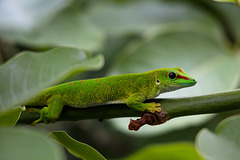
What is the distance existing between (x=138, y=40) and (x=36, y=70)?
5.11 ft

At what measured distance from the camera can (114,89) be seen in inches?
56.6

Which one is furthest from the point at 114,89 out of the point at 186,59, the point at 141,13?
the point at 141,13

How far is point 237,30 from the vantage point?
96.3 inches

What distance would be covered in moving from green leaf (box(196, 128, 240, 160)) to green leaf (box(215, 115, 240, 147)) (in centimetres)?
1

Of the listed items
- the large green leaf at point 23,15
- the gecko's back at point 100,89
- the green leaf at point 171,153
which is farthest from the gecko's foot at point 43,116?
the large green leaf at point 23,15

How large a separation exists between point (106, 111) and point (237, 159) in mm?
444

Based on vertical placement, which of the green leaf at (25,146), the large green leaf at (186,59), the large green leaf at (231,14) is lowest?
the green leaf at (25,146)

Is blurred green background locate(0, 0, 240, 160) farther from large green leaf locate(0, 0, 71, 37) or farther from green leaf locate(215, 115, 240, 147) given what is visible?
green leaf locate(215, 115, 240, 147)

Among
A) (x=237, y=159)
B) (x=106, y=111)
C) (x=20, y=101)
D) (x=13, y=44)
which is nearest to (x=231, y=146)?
(x=237, y=159)

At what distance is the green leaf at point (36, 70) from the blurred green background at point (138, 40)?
31.8 inches

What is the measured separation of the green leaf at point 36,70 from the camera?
2.98ft

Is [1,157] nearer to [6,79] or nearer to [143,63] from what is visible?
[6,79]

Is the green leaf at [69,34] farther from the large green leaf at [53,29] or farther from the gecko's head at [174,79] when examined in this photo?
the gecko's head at [174,79]

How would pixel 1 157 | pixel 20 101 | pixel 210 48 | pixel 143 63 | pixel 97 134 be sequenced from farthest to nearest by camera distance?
pixel 97 134
pixel 210 48
pixel 143 63
pixel 20 101
pixel 1 157
